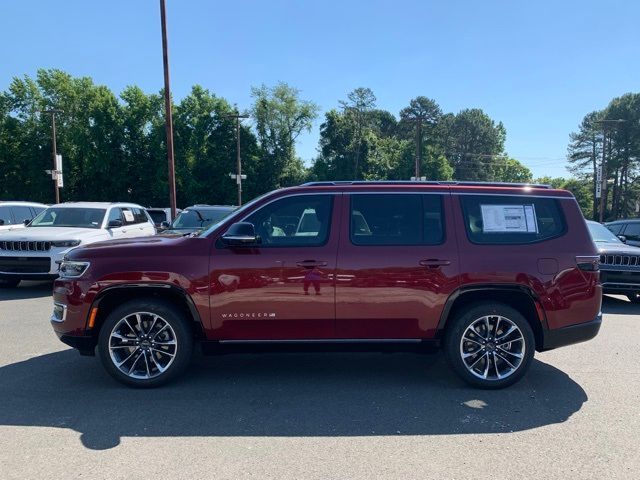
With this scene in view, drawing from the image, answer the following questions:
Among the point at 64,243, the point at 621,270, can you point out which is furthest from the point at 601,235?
the point at 64,243

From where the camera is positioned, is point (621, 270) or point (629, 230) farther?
point (629, 230)

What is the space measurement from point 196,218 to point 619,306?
986 centimetres

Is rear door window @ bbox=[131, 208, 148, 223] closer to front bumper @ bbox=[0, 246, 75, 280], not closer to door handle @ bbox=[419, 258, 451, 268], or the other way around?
front bumper @ bbox=[0, 246, 75, 280]

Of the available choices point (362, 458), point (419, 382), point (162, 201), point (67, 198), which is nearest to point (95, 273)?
point (362, 458)

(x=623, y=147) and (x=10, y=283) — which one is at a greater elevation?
(x=623, y=147)

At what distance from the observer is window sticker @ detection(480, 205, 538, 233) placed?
471 cm

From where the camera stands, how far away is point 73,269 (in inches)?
182

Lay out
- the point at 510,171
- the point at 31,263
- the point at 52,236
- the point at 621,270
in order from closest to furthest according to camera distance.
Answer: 1. the point at 621,270
2. the point at 31,263
3. the point at 52,236
4. the point at 510,171

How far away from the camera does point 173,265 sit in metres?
4.46

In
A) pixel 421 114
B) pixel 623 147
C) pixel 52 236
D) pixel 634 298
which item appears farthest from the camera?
pixel 421 114

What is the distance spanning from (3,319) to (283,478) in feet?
21.1

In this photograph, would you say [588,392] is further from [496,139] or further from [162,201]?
[496,139]

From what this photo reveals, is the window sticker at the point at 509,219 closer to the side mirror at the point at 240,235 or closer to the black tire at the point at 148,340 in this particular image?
the side mirror at the point at 240,235

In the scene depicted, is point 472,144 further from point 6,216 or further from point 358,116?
point 6,216
